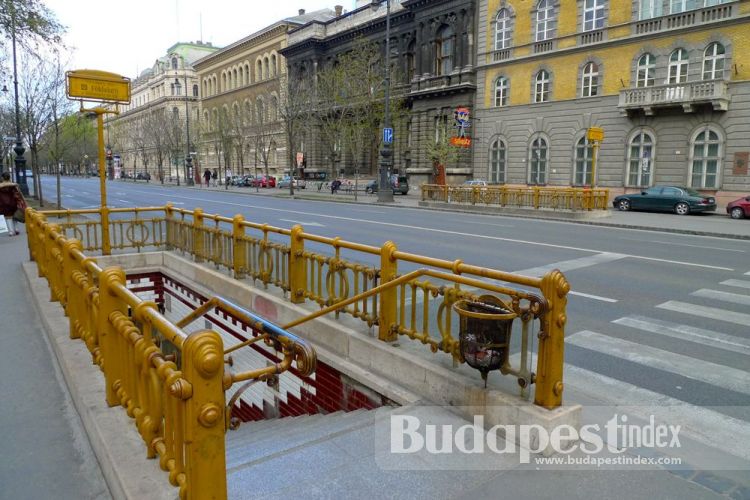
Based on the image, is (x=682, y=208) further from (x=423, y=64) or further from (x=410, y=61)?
(x=410, y=61)

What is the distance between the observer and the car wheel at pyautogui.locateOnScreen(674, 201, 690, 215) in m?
27.0

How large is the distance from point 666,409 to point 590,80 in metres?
34.6

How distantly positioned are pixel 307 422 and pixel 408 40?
1933 inches

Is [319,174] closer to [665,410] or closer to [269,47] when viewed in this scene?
[269,47]

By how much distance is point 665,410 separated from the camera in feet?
15.4

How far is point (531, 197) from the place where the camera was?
25844mm

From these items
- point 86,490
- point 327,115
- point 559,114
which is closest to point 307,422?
point 86,490

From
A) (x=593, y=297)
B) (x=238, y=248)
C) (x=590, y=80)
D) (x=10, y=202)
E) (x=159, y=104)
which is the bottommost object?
(x=593, y=297)

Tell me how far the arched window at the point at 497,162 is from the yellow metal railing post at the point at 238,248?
34606 mm

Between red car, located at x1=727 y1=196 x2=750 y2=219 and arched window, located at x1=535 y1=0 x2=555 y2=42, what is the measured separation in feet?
57.9

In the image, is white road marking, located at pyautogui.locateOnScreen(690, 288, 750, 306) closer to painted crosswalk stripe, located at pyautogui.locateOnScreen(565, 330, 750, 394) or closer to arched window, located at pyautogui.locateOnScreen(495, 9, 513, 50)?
painted crosswalk stripe, located at pyautogui.locateOnScreen(565, 330, 750, 394)

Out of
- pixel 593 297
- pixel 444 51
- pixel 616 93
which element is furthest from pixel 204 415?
pixel 444 51

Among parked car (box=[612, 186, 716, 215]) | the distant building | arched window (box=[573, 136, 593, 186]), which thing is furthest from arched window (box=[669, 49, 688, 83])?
parked car (box=[612, 186, 716, 215])

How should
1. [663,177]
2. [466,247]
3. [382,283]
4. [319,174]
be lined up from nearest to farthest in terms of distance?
[382,283]
[466,247]
[663,177]
[319,174]
